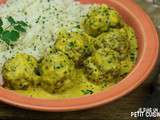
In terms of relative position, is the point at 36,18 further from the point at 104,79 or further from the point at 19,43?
the point at 104,79

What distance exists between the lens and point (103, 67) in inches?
86.1

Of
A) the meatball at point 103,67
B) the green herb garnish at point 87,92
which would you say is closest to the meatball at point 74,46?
the meatball at point 103,67

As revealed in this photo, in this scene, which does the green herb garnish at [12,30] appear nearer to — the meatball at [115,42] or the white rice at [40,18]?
the white rice at [40,18]

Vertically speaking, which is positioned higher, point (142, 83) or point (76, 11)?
point (76, 11)

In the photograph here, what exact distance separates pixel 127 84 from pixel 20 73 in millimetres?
526

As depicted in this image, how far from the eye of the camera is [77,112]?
2.21 metres

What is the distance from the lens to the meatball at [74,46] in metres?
2.23

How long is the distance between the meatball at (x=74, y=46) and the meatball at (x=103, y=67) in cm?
5

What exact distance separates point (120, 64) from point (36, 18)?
56 cm

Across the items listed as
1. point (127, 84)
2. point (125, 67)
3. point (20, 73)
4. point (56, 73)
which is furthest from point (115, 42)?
point (20, 73)

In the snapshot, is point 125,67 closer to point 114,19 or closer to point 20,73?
point 114,19

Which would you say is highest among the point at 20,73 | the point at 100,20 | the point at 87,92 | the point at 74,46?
the point at 100,20

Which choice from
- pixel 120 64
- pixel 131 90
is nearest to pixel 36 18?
pixel 120 64

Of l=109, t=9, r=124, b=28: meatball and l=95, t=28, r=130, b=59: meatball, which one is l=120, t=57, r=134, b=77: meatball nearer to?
l=95, t=28, r=130, b=59: meatball
